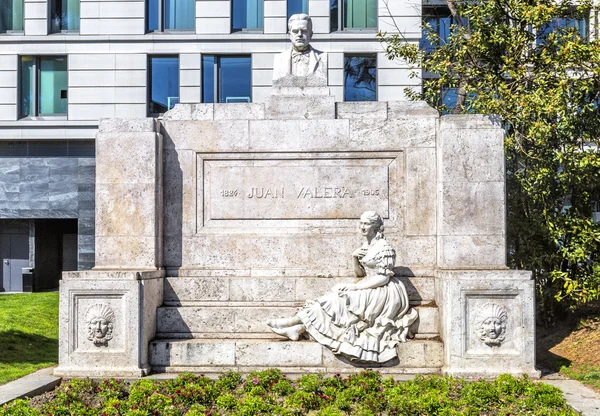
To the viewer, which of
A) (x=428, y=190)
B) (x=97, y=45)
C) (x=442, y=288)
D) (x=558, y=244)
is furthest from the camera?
(x=97, y=45)

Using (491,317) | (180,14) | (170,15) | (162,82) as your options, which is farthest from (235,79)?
(491,317)

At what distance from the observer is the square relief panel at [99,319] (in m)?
10.0

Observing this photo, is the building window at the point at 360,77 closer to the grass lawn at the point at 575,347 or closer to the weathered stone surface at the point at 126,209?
the grass lawn at the point at 575,347

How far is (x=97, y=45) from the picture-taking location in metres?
26.4

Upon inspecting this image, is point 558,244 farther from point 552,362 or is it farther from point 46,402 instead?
point 46,402

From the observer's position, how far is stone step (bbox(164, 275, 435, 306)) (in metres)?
10.9

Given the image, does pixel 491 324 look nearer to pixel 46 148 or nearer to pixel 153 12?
pixel 153 12

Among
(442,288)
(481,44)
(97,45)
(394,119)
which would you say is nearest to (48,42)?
(97,45)

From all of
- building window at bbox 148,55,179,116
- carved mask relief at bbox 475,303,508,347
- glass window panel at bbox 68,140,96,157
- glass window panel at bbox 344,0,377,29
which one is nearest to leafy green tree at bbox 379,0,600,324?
carved mask relief at bbox 475,303,508,347

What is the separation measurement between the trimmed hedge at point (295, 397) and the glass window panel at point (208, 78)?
725 inches

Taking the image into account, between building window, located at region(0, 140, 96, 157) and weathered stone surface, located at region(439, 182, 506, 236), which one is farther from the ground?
building window, located at region(0, 140, 96, 157)

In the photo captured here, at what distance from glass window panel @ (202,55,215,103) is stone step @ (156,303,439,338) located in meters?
16.6

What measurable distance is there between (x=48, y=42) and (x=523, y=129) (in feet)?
62.9

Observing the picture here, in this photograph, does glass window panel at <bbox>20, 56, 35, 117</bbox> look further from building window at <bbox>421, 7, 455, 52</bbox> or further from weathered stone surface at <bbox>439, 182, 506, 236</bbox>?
weathered stone surface at <bbox>439, 182, 506, 236</bbox>
